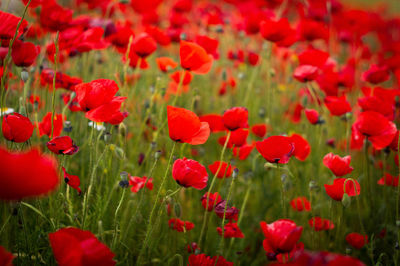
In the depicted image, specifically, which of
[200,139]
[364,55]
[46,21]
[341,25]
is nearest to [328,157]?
[200,139]

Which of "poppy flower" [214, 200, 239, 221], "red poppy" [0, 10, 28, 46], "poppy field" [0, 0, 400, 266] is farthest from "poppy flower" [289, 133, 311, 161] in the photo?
"red poppy" [0, 10, 28, 46]

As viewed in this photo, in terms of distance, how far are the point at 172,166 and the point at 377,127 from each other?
731 mm

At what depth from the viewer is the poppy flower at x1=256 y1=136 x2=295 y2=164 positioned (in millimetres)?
1104

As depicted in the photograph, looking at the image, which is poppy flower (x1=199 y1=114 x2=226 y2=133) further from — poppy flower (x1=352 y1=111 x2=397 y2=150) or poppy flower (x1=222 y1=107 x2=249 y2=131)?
poppy flower (x1=352 y1=111 x2=397 y2=150)

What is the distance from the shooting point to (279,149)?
44.1 inches

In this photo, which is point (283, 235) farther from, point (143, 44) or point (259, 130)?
point (143, 44)

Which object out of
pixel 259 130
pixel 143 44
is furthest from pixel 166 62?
pixel 259 130

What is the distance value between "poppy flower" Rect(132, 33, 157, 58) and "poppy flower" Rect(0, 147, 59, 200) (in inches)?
40.1

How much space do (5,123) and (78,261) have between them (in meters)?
0.44

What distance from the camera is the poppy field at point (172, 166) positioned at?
1029 mm

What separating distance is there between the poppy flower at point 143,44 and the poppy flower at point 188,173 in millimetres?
680

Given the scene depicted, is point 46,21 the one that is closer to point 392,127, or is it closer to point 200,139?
point 200,139

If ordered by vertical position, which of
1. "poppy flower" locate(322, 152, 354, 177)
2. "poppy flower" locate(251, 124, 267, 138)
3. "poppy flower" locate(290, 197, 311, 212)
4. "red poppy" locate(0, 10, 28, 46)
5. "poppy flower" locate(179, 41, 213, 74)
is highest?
"red poppy" locate(0, 10, 28, 46)

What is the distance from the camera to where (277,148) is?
44.0 inches
